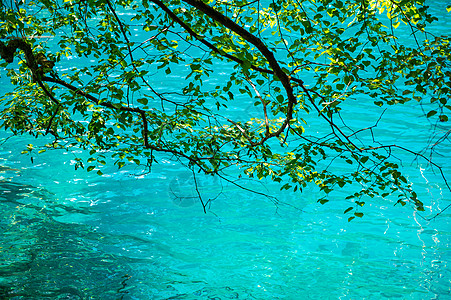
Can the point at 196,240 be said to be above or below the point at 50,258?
above

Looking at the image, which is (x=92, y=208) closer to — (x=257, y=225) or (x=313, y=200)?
(x=257, y=225)

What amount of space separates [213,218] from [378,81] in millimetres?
4413

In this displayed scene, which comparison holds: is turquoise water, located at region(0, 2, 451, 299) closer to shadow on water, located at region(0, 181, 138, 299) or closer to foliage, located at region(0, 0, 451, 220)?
shadow on water, located at region(0, 181, 138, 299)

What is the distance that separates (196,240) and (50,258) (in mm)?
2070

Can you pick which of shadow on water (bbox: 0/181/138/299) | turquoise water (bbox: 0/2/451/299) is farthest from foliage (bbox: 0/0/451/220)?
shadow on water (bbox: 0/181/138/299)

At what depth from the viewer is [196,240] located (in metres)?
6.30

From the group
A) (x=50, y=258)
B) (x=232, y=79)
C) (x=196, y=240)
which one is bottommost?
(x=50, y=258)

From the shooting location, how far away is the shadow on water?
4.48m

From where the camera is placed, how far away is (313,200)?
750 centimetres

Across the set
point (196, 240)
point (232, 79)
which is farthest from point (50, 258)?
point (232, 79)

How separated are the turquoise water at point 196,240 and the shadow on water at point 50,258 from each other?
0.5 inches

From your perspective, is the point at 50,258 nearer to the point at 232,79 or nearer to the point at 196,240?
the point at 196,240

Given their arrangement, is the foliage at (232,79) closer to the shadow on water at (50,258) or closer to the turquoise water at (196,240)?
the turquoise water at (196,240)

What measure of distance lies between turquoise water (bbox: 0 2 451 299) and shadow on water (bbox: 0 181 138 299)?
0.01m
